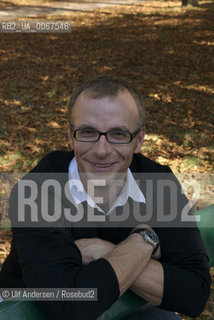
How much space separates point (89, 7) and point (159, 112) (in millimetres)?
13670

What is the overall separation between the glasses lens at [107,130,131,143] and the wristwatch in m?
0.58

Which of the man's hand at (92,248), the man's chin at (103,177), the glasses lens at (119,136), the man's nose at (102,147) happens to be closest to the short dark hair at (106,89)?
the glasses lens at (119,136)

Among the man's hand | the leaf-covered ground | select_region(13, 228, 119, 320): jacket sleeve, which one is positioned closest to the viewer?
select_region(13, 228, 119, 320): jacket sleeve

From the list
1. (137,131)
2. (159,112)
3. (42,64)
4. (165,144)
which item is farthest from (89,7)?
(137,131)

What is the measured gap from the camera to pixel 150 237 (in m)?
2.30

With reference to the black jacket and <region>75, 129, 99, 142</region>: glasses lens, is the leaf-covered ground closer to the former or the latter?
the black jacket

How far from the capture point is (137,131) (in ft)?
7.79

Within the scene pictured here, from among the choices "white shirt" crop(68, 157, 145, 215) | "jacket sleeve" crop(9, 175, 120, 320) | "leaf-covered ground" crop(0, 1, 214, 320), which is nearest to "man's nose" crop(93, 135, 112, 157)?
"white shirt" crop(68, 157, 145, 215)

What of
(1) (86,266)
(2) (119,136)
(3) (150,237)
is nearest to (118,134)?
(2) (119,136)

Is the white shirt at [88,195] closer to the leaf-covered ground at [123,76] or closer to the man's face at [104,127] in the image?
the man's face at [104,127]

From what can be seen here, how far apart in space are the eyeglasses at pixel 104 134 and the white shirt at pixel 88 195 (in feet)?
0.88

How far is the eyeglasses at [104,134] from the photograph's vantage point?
2238 millimetres

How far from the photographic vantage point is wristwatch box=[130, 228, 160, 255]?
7.45 feet

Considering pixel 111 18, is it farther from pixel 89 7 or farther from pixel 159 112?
pixel 159 112
